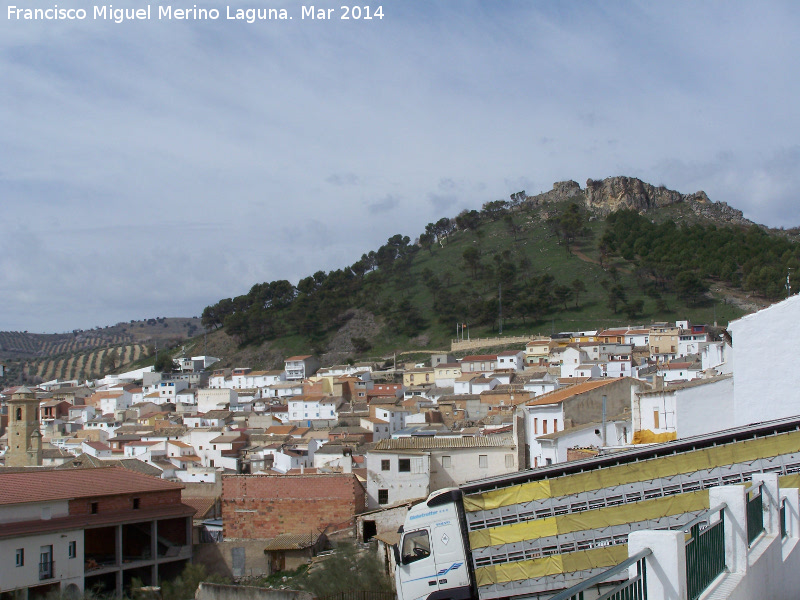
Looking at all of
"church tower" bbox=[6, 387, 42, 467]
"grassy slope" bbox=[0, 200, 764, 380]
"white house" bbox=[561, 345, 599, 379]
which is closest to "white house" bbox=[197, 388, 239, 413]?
"grassy slope" bbox=[0, 200, 764, 380]

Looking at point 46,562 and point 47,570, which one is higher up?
point 46,562

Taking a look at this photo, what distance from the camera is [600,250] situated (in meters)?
90.9

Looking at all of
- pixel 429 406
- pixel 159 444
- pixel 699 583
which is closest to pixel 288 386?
pixel 429 406

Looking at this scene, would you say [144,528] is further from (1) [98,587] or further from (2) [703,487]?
(2) [703,487]

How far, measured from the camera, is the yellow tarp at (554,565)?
12258 millimetres

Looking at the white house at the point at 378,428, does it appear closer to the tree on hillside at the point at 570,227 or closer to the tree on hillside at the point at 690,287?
the tree on hillside at the point at 690,287

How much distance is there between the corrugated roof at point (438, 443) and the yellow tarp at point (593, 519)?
32.5ft

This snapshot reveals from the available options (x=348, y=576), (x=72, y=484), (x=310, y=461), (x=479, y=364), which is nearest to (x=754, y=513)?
(x=348, y=576)

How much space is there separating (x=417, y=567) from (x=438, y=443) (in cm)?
1250

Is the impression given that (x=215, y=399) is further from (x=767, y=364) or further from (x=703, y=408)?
(x=767, y=364)

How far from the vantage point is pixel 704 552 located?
503cm

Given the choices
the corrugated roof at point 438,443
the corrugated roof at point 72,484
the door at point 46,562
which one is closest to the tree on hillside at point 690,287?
the corrugated roof at point 438,443

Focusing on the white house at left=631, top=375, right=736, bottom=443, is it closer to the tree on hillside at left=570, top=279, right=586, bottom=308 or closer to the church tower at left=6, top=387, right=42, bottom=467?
the church tower at left=6, top=387, right=42, bottom=467

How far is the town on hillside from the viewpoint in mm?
17375
